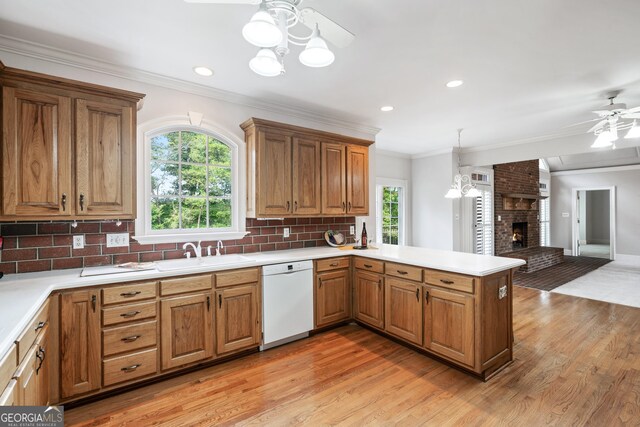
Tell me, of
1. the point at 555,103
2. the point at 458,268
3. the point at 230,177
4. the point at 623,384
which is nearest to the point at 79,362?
the point at 230,177

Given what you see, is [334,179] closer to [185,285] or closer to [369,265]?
[369,265]

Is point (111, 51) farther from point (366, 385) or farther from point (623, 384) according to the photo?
point (623, 384)

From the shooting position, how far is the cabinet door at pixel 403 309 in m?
2.83

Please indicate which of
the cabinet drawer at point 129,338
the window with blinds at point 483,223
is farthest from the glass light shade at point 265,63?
the window with blinds at point 483,223

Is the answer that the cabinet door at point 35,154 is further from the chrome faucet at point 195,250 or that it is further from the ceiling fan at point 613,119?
the ceiling fan at point 613,119

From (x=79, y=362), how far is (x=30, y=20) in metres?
2.42

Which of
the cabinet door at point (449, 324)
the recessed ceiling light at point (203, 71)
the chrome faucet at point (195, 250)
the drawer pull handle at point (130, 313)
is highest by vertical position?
the recessed ceiling light at point (203, 71)

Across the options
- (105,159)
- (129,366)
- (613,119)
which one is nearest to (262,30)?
(105,159)

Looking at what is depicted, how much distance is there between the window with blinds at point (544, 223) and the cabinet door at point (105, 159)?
1071 centimetres

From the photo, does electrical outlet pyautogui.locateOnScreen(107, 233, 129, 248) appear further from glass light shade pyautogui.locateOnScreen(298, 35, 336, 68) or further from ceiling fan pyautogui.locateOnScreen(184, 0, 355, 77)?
glass light shade pyautogui.locateOnScreen(298, 35, 336, 68)

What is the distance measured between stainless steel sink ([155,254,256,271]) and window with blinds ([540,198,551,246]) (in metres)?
9.76

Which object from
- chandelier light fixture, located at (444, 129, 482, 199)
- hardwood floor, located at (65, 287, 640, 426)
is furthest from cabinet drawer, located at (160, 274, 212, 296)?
chandelier light fixture, located at (444, 129, 482, 199)

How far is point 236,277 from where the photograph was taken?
108 inches

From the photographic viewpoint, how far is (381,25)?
2051mm
